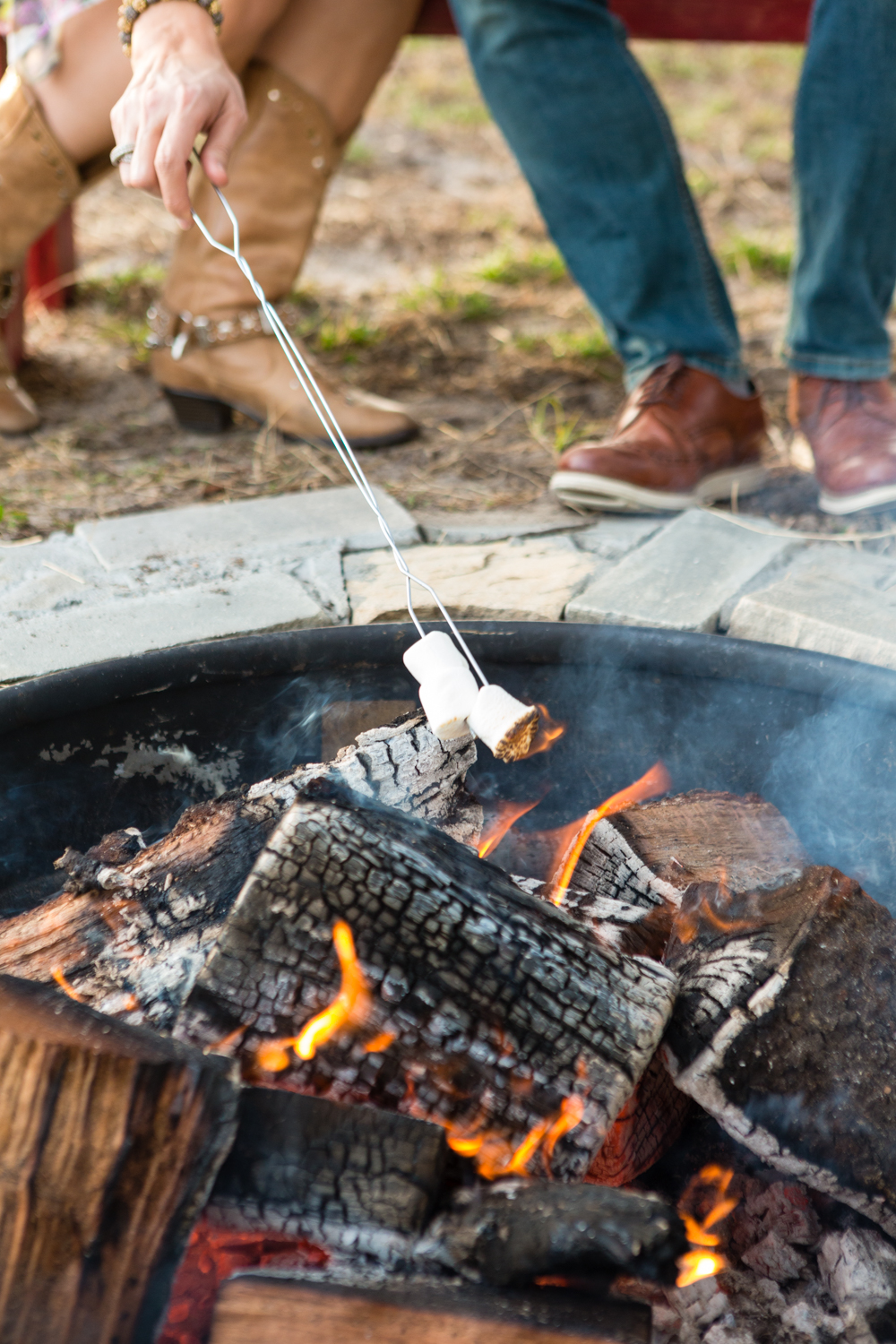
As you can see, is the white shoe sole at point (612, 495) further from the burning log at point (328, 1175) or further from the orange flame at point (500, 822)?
the burning log at point (328, 1175)

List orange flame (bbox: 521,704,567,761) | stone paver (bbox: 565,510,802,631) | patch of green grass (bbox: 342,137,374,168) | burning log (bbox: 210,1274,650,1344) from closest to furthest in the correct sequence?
burning log (bbox: 210,1274,650,1344)
orange flame (bbox: 521,704,567,761)
stone paver (bbox: 565,510,802,631)
patch of green grass (bbox: 342,137,374,168)

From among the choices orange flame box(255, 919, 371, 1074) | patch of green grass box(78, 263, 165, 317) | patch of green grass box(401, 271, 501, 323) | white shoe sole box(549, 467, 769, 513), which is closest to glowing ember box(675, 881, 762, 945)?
orange flame box(255, 919, 371, 1074)

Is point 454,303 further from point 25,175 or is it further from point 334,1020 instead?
point 334,1020

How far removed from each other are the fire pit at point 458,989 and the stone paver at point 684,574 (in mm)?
234

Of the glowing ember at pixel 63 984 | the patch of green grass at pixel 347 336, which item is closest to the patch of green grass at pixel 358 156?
the patch of green grass at pixel 347 336

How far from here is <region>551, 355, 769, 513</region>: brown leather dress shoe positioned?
200 centimetres

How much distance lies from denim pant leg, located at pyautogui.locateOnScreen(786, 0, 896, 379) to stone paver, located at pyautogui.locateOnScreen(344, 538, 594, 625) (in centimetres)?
77

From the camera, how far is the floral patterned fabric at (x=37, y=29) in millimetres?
2154

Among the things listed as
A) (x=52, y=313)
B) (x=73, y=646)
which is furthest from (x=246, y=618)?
(x=52, y=313)

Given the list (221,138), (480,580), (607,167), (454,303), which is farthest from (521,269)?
(221,138)

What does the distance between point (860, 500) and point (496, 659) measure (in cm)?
106

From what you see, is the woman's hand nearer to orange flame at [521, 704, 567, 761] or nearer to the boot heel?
orange flame at [521, 704, 567, 761]

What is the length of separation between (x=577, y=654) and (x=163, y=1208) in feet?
2.42

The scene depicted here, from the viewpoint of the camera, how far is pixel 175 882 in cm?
102
